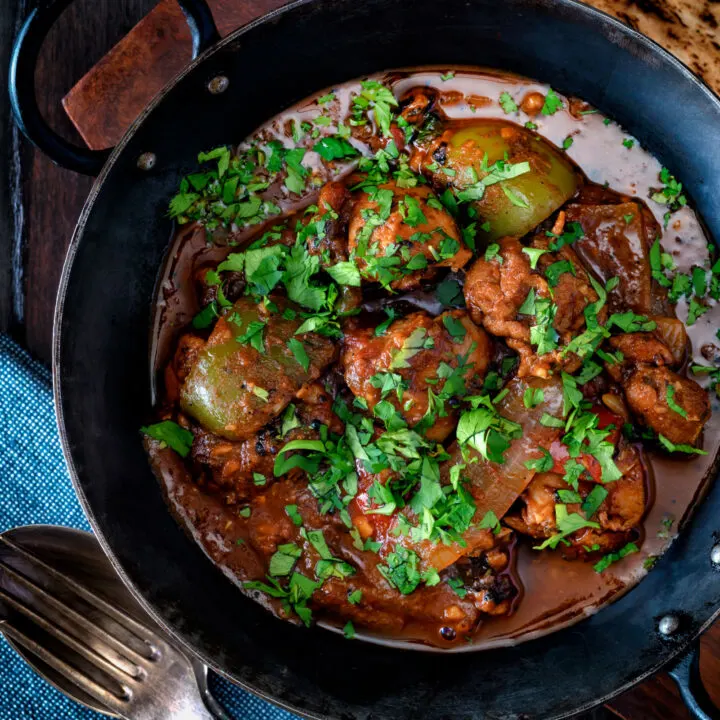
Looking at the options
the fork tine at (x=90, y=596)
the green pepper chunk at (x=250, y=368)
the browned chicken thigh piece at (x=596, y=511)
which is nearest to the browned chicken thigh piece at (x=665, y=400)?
the browned chicken thigh piece at (x=596, y=511)

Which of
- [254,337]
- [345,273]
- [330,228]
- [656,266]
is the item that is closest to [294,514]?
[254,337]

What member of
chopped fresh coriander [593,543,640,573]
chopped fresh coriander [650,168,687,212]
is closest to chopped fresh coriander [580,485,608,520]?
chopped fresh coriander [593,543,640,573]

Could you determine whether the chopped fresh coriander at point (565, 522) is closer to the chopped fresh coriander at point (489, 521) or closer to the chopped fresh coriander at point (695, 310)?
the chopped fresh coriander at point (489, 521)

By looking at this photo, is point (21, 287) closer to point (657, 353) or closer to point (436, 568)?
point (436, 568)

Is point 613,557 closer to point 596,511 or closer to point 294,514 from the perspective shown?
point 596,511

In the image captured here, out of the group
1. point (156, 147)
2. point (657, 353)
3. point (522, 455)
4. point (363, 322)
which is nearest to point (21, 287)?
point (156, 147)

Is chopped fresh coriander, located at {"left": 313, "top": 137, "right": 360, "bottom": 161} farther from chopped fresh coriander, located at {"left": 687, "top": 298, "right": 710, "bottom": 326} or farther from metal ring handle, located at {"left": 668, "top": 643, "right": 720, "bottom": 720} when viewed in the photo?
metal ring handle, located at {"left": 668, "top": 643, "right": 720, "bottom": 720}
